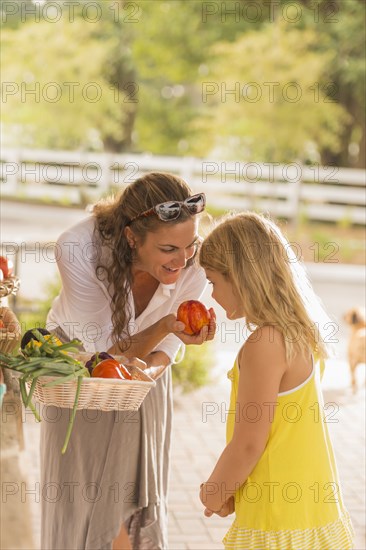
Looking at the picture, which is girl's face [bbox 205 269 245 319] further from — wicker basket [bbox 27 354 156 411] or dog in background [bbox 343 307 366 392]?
dog in background [bbox 343 307 366 392]

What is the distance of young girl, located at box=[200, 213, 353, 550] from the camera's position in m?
2.61

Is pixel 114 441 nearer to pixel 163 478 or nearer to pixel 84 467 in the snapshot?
pixel 84 467

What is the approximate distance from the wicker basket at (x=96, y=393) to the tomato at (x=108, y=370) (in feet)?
0.13

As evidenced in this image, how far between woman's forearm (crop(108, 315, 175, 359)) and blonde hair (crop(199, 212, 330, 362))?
2.00ft

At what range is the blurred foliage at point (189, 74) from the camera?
18.8 metres

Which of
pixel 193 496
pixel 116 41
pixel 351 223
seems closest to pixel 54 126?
pixel 116 41

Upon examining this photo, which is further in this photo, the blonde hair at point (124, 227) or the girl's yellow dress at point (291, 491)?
the blonde hair at point (124, 227)

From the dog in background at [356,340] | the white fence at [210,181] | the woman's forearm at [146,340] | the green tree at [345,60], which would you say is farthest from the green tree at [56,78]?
the woman's forearm at [146,340]

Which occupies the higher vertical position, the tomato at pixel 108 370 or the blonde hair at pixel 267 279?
the blonde hair at pixel 267 279

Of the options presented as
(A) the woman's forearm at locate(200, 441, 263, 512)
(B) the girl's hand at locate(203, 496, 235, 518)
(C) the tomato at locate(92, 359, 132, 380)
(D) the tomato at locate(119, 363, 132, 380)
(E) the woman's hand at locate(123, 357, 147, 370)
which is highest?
(C) the tomato at locate(92, 359, 132, 380)

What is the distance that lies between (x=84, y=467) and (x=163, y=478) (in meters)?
0.40

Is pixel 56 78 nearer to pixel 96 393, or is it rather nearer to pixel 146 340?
pixel 146 340

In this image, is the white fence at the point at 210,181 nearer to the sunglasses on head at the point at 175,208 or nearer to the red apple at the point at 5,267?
the red apple at the point at 5,267

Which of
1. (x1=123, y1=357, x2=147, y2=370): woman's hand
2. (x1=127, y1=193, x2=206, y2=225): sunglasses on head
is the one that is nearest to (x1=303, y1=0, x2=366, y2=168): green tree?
(x1=127, y1=193, x2=206, y2=225): sunglasses on head
